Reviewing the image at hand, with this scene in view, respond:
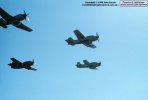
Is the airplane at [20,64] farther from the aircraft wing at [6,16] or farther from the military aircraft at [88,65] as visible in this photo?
the military aircraft at [88,65]

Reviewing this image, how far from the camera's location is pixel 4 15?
38688 millimetres

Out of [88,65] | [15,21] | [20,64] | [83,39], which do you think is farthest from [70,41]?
[15,21]

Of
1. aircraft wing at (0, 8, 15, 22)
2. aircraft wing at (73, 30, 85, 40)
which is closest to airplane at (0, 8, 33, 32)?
aircraft wing at (0, 8, 15, 22)

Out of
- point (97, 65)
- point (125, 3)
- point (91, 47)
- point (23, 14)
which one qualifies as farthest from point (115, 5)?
point (97, 65)

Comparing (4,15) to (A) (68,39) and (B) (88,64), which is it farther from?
(B) (88,64)

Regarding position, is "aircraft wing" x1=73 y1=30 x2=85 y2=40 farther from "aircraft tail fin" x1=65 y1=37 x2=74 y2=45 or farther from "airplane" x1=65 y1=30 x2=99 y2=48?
"aircraft tail fin" x1=65 y1=37 x2=74 y2=45

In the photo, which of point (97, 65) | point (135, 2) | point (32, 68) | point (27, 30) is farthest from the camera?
point (97, 65)

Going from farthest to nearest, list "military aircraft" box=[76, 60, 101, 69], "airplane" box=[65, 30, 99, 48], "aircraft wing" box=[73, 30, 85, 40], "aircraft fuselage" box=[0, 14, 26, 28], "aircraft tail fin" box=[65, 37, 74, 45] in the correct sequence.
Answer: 1. "military aircraft" box=[76, 60, 101, 69]
2. "aircraft tail fin" box=[65, 37, 74, 45]
3. "airplane" box=[65, 30, 99, 48]
4. "aircraft wing" box=[73, 30, 85, 40]
5. "aircraft fuselage" box=[0, 14, 26, 28]

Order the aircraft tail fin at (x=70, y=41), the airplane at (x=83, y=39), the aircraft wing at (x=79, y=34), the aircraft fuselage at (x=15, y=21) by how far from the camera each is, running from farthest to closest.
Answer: the aircraft tail fin at (x=70, y=41) → the airplane at (x=83, y=39) → the aircraft wing at (x=79, y=34) → the aircraft fuselage at (x=15, y=21)

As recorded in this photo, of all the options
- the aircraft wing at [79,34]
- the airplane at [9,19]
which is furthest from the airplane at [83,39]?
the airplane at [9,19]

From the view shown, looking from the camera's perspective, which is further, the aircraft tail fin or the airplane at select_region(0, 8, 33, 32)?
the aircraft tail fin

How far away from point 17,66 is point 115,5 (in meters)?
20.4

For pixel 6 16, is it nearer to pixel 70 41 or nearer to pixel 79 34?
pixel 79 34

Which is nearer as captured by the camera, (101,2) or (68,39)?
(101,2)
